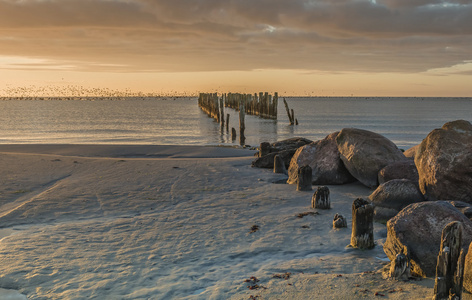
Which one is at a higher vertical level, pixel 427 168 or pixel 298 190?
pixel 427 168

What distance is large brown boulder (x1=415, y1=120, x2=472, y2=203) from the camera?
673 centimetres

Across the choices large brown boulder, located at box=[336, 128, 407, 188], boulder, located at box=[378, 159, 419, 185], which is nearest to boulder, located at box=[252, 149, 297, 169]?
large brown boulder, located at box=[336, 128, 407, 188]

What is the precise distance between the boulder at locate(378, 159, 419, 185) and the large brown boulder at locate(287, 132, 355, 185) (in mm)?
1204

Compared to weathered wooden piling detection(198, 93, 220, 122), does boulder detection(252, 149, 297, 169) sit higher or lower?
lower

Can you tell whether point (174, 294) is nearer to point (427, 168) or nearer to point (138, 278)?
point (138, 278)

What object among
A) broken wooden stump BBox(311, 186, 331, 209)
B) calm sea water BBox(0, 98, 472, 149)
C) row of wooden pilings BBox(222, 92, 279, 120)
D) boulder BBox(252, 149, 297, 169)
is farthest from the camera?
row of wooden pilings BBox(222, 92, 279, 120)

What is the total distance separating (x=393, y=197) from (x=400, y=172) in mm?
1443

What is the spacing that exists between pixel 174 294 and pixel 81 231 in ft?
8.67

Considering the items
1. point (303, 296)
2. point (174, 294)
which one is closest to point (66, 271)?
point (174, 294)

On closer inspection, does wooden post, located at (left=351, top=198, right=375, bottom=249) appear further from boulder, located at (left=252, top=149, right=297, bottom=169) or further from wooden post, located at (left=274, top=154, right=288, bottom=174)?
boulder, located at (left=252, top=149, right=297, bottom=169)

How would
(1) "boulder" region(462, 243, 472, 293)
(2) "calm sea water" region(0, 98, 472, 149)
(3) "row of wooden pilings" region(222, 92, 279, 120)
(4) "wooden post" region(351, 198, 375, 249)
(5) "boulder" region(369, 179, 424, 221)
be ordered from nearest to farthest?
(1) "boulder" region(462, 243, 472, 293), (4) "wooden post" region(351, 198, 375, 249), (5) "boulder" region(369, 179, 424, 221), (2) "calm sea water" region(0, 98, 472, 149), (3) "row of wooden pilings" region(222, 92, 279, 120)

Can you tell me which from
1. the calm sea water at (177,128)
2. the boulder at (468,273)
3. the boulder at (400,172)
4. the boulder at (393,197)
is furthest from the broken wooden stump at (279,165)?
the calm sea water at (177,128)

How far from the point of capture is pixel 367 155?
351 inches

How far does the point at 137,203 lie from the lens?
7.90 m
